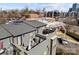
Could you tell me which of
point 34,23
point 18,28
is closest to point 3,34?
point 18,28

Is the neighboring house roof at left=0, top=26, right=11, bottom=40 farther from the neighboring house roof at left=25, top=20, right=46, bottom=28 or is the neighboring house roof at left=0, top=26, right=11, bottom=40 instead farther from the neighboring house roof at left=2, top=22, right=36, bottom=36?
the neighboring house roof at left=25, top=20, right=46, bottom=28

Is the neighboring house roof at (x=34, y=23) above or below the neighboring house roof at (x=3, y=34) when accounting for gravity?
above

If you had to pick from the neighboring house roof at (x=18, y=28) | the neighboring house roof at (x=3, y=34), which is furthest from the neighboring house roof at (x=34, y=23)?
the neighboring house roof at (x=3, y=34)

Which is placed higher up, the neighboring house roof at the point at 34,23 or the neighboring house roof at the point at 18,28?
the neighboring house roof at the point at 34,23

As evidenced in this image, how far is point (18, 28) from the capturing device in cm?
178

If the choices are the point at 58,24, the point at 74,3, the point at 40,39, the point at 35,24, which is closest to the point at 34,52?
the point at 40,39

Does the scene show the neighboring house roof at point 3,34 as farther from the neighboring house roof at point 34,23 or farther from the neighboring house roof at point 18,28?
the neighboring house roof at point 34,23

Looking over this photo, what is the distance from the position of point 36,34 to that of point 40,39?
3.1 inches

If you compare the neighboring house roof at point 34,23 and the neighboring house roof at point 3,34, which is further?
the neighboring house roof at point 34,23

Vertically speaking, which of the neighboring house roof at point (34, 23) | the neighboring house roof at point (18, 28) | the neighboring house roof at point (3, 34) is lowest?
the neighboring house roof at point (3, 34)

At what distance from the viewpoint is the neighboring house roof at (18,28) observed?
1.74 metres

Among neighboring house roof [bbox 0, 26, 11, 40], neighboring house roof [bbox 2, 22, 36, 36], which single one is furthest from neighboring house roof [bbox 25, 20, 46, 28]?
neighboring house roof [bbox 0, 26, 11, 40]

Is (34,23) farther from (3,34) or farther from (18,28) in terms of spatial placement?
(3,34)

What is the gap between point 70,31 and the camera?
5.99ft
